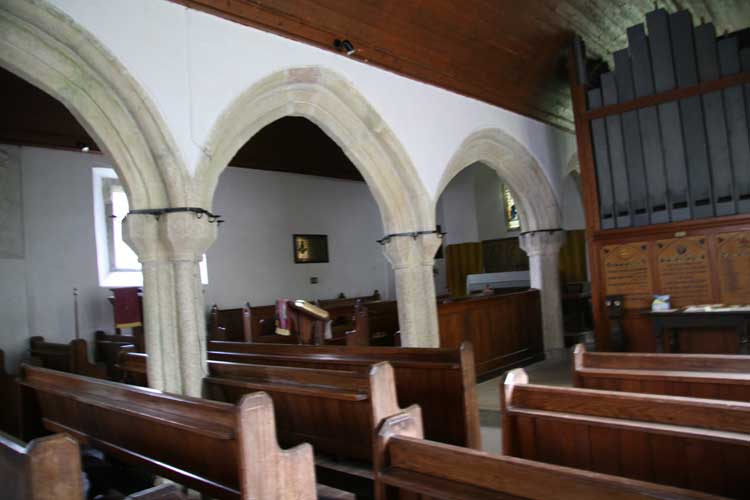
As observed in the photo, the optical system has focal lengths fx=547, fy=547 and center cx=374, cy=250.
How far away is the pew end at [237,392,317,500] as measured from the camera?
1565 millimetres

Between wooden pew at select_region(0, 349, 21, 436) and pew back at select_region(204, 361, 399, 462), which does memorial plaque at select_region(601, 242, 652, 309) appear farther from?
wooden pew at select_region(0, 349, 21, 436)

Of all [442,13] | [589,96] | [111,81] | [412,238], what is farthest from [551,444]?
[589,96]

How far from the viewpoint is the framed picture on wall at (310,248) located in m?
9.34

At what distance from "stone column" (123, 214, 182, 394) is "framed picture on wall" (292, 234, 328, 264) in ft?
18.5

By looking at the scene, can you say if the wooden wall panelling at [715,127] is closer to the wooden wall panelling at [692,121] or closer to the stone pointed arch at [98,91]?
the wooden wall panelling at [692,121]

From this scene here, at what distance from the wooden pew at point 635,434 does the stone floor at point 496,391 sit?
48.4 inches

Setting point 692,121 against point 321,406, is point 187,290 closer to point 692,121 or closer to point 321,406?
point 321,406

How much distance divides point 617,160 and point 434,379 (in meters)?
4.02

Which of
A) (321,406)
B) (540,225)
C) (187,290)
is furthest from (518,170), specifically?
(321,406)

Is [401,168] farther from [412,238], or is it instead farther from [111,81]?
[111,81]

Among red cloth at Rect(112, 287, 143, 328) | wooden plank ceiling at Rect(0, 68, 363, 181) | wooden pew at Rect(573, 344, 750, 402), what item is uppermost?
wooden plank ceiling at Rect(0, 68, 363, 181)

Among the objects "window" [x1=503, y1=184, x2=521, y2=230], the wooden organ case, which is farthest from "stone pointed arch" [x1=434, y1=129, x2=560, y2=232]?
"window" [x1=503, y1=184, x2=521, y2=230]

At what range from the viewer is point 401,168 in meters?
5.44

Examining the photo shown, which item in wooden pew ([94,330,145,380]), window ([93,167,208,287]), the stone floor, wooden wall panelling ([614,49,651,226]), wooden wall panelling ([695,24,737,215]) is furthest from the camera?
window ([93,167,208,287])
